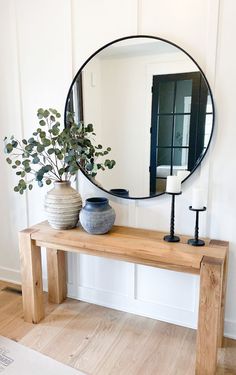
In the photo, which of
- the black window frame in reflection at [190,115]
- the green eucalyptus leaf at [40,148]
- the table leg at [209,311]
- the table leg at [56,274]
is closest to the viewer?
the table leg at [209,311]

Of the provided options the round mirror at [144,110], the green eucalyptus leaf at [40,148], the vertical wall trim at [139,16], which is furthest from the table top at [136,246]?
the vertical wall trim at [139,16]

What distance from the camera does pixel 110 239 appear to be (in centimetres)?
172

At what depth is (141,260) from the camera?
1.56 meters

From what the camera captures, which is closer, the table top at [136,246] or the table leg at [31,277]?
the table top at [136,246]

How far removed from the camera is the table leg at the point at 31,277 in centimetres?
189

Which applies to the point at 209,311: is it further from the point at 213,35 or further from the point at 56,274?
the point at 213,35

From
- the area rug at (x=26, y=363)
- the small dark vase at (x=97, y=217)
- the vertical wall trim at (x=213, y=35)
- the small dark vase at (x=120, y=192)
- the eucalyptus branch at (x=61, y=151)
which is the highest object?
the vertical wall trim at (x=213, y=35)

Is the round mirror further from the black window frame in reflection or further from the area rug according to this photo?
the area rug

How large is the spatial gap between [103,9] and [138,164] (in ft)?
3.31

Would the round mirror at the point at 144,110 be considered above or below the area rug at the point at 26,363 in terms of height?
above

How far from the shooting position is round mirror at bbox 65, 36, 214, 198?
170 cm

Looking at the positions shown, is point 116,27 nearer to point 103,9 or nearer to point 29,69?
point 103,9

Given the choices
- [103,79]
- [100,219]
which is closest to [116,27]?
[103,79]

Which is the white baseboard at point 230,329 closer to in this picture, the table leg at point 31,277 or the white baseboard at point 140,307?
the white baseboard at point 140,307
